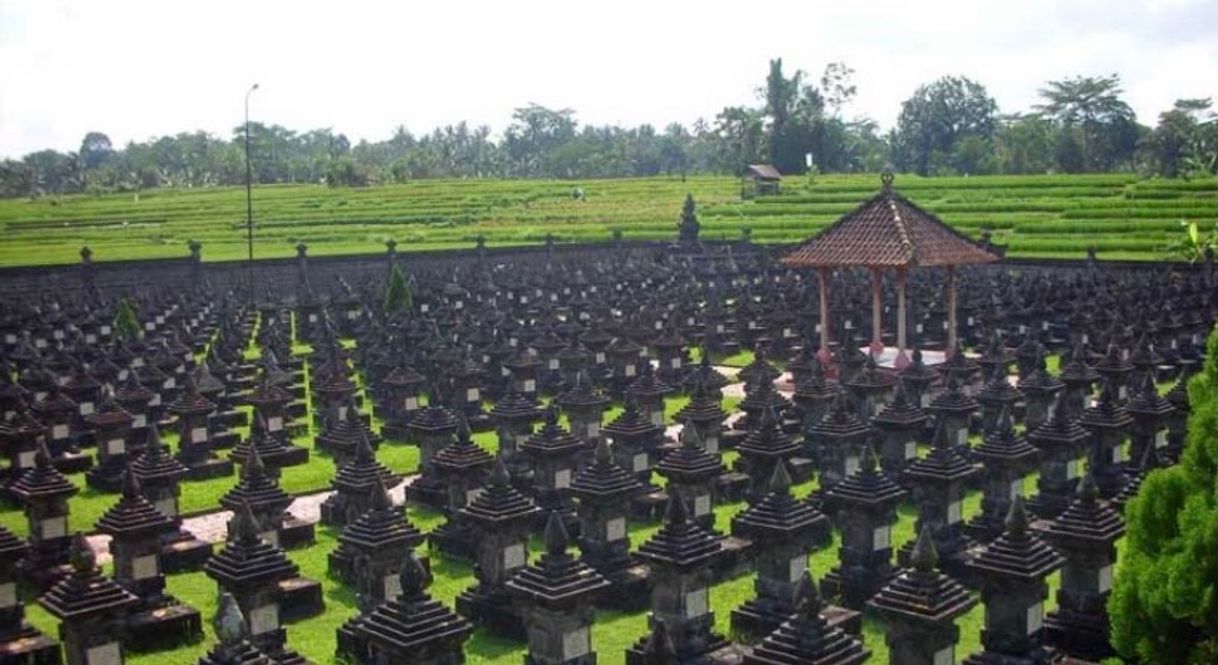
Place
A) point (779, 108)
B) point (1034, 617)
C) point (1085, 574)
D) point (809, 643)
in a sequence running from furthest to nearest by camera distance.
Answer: point (779, 108)
point (1085, 574)
point (1034, 617)
point (809, 643)

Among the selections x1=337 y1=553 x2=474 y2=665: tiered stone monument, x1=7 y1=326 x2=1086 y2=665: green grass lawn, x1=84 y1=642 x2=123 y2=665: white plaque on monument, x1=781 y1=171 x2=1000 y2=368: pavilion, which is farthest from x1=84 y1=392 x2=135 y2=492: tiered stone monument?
x1=781 y1=171 x2=1000 y2=368: pavilion

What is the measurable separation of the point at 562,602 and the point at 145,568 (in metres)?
5.48

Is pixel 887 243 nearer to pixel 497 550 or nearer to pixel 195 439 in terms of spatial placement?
pixel 195 439

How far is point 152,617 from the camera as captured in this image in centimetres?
1315

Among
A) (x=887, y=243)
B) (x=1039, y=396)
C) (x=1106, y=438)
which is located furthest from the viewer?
(x=887, y=243)

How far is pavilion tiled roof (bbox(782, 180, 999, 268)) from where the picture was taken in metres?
28.3

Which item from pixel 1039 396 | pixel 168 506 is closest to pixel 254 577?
pixel 168 506

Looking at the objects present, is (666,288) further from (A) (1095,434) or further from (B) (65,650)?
(B) (65,650)

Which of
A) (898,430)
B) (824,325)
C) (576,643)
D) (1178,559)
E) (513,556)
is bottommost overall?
(576,643)

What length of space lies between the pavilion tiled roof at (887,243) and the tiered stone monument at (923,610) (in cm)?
1818

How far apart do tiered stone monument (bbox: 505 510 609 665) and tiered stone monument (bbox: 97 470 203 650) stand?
4.10 meters

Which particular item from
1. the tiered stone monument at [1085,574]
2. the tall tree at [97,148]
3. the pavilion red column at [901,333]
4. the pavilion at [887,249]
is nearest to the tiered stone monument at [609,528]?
the tiered stone monument at [1085,574]

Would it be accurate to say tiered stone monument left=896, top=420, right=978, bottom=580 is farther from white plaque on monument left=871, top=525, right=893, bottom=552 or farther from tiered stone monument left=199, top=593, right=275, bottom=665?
tiered stone monument left=199, top=593, right=275, bottom=665

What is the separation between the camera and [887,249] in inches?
1122
